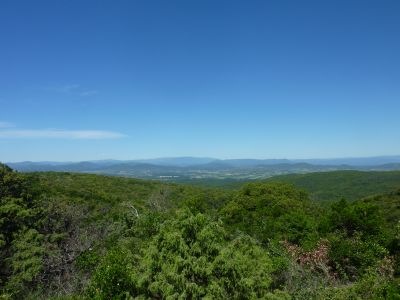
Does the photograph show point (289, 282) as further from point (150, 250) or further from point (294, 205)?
point (294, 205)

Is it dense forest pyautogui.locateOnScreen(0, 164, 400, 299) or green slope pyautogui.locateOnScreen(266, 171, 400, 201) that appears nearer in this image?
dense forest pyautogui.locateOnScreen(0, 164, 400, 299)

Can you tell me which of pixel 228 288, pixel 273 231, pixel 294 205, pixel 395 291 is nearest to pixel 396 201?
pixel 294 205

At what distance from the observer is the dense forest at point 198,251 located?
1397cm

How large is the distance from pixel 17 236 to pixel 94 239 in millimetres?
4806

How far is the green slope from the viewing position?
10485 cm

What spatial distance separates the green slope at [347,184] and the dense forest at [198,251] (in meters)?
63.2

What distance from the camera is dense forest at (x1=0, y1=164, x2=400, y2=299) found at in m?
14.0

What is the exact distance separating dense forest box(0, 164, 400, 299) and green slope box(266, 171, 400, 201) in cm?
6316

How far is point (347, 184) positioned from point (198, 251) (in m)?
118

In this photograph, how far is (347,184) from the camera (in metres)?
122

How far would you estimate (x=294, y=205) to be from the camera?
4156 cm

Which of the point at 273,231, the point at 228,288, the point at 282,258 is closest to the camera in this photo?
the point at 228,288

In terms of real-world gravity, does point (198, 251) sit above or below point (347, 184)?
above

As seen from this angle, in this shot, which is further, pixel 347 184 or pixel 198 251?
pixel 347 184
